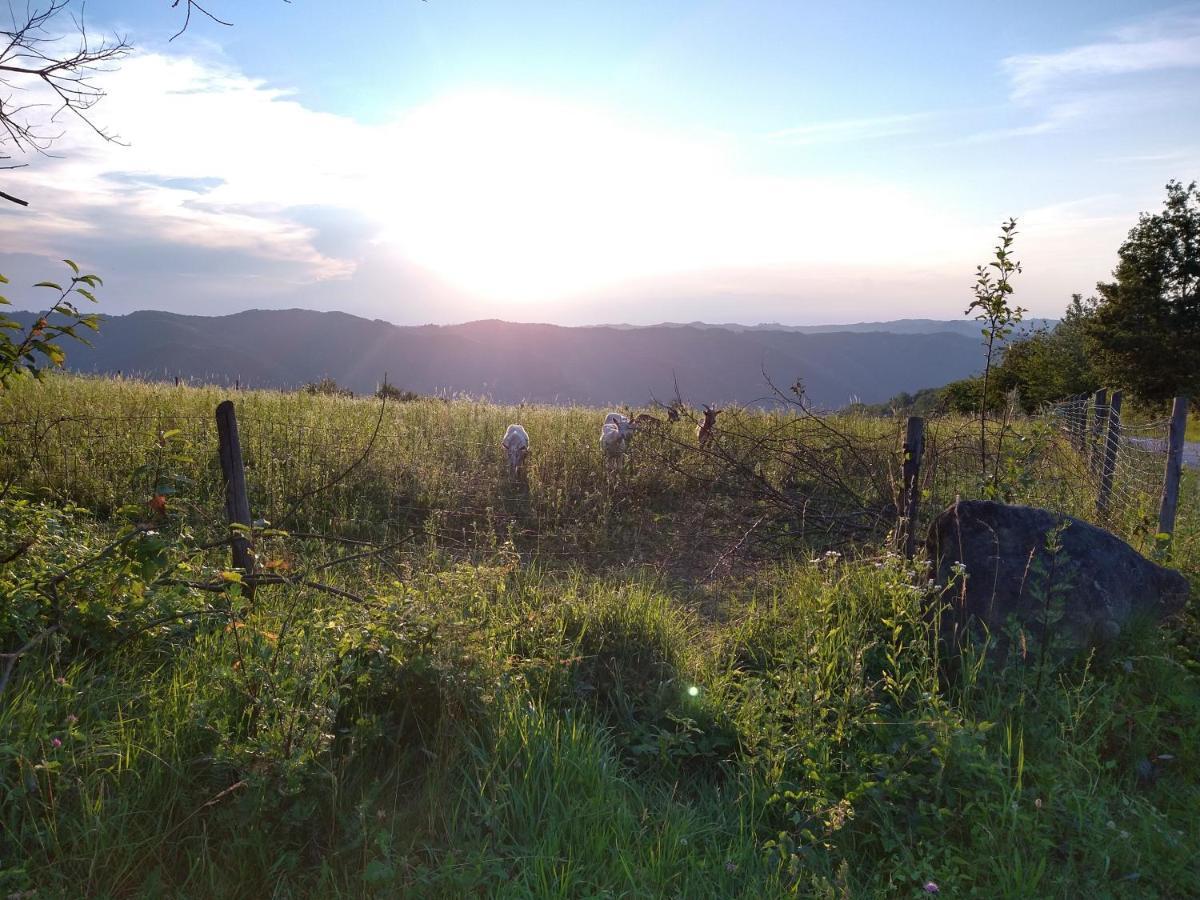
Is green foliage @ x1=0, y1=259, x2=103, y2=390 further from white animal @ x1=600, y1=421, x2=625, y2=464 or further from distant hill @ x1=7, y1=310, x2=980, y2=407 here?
distant hill @ x1=7, y1=310, x2=980, y2=407

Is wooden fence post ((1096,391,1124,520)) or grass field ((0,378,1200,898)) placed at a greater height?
wooden fence post ((1096,391,1124,520))

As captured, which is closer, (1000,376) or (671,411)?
(671,411)

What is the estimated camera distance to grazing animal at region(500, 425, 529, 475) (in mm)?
9352

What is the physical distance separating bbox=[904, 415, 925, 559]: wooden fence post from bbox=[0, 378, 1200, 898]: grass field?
0.48 meters

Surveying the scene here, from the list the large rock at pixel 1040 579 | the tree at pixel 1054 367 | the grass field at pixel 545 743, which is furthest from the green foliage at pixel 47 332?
the tree at pixel 1054 367

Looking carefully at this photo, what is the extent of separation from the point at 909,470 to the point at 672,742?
9.61 ft

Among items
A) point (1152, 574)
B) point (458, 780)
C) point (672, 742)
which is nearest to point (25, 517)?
point (458, 780)

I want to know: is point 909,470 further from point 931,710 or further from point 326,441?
point 326,441

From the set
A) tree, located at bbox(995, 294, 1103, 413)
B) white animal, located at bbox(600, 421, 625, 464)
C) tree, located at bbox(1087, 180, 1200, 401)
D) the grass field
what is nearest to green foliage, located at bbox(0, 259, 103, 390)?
the grass field

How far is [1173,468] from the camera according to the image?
19.4 feet

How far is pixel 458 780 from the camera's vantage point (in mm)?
3137

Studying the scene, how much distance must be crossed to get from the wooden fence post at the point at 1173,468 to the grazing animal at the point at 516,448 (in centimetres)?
656

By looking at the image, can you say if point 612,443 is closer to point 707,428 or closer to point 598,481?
point 598,481

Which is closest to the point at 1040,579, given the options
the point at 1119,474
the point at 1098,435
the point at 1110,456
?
the point at 1119,474
